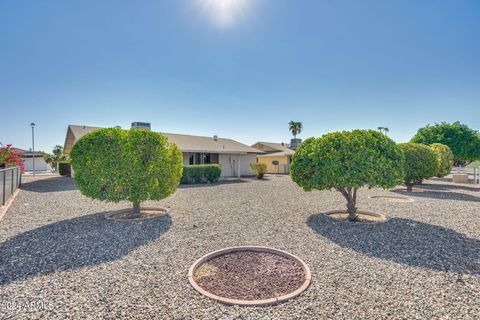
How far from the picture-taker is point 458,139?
25797 millimetres

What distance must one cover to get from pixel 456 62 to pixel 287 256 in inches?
542

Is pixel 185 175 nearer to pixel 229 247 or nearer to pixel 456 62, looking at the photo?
pixel 229 247

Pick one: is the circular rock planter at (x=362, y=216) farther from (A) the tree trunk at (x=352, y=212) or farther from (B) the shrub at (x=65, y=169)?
(B) the shrub at (x=65, y=169)

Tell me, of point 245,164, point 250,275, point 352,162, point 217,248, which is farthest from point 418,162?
point 245,164

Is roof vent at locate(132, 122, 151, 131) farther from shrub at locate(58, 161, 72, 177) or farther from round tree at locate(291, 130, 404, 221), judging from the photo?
round tree at locate(291, 130, 404, 221)

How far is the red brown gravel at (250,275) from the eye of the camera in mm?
3361

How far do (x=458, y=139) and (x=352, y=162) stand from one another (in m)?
28.8

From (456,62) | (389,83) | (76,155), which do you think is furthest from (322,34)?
(76,155)

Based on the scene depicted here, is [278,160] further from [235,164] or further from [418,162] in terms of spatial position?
[418,162]

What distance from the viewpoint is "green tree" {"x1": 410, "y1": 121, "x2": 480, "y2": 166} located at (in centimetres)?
2541

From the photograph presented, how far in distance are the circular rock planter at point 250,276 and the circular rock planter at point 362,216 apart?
3756 millimetres

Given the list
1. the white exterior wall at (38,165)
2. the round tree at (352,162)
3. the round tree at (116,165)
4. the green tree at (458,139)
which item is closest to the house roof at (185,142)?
the round tree at (116,165)

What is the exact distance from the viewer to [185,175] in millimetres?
16922

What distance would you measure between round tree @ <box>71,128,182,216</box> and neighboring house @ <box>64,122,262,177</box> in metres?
11.7
